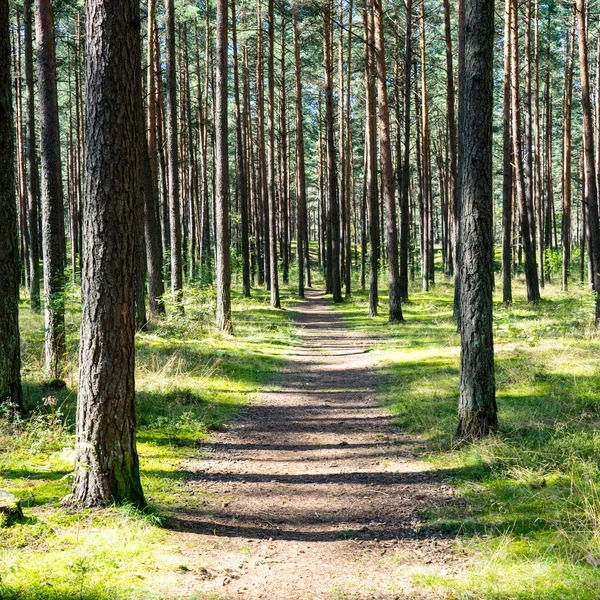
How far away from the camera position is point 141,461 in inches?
251

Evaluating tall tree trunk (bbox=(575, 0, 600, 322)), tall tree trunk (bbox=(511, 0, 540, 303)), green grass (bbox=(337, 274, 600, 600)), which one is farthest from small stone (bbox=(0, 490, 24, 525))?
tall tree trunk (bbox=(511, 0, 540, 303))

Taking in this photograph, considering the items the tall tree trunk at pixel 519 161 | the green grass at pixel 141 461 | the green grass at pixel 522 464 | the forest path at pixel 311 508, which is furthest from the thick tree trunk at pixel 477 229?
the tall tree trunk at pixel 519 161

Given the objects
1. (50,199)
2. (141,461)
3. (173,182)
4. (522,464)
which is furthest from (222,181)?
(522,464)

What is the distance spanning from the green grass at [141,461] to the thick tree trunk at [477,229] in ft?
11.4

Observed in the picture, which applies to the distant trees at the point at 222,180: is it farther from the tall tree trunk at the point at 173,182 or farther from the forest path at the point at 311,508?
the forest path at the point at 311,508

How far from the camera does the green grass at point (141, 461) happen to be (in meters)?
3.66

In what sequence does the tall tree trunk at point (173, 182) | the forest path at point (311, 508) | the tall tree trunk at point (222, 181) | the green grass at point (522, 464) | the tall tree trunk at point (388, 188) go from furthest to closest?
the tall tree trunk at point (388, 188)
the tall tree trunk at point (173, 182)
the tall tree trunk at point (222, 181)
the forest path at point (311, 508)
the green grass at point (522, 464)

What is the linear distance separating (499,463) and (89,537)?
4.10 meters

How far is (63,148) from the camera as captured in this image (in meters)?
53.7

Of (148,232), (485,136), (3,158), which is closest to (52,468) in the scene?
(3,158)

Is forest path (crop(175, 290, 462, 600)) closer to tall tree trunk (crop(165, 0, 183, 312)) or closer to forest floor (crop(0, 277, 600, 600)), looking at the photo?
forest floor (crop(0, 277, 600, 600))

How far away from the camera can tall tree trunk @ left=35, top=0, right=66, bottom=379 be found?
8914 mm

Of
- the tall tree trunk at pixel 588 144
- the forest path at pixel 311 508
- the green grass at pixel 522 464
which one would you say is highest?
the tall tree trunk at pixel 588 144

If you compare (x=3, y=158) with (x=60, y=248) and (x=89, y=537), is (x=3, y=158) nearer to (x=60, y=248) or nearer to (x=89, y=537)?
(x=60, y=248)
